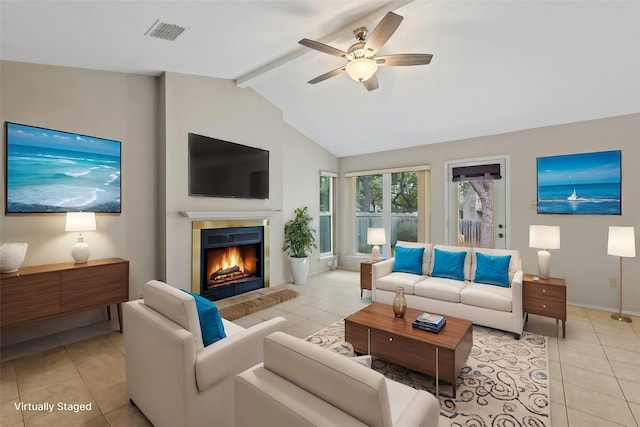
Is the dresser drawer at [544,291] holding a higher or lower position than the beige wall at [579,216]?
lower

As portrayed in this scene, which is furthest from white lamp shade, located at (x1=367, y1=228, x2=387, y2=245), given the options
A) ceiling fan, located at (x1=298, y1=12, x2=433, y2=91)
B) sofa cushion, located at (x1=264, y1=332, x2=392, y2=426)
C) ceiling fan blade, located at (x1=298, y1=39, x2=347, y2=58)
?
sofa cushion, located at (x1=264, y1=332, x2=392, y2=426)

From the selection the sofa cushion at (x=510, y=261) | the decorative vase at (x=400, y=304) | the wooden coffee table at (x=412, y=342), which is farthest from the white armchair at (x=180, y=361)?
the sofa cushion at (x=510, y=261)

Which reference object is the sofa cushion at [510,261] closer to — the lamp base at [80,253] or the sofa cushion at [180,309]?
the sofa cushion at [180,309]

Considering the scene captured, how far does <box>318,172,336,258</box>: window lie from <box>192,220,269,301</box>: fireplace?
1.77m

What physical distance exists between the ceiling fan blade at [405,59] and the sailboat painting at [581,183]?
2.95 metres

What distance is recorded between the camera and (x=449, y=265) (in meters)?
3.85

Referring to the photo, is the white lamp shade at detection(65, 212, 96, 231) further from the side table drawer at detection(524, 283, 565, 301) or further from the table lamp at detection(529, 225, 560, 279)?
the table lamp at detection(529, 225, 560, 279)

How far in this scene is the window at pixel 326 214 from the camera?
256 inches

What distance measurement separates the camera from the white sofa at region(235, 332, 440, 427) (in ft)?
3.44

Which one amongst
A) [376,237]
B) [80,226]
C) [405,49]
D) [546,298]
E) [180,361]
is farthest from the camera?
[376,237]

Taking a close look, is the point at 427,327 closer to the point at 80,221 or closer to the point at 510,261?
the point at 510,261

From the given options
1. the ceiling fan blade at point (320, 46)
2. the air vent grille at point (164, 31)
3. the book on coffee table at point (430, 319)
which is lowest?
the book on coffee table at point (430, 319)

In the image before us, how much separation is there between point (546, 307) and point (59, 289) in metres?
5.00

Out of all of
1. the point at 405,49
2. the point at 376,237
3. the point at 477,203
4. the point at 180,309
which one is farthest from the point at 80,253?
the point at 477,203
